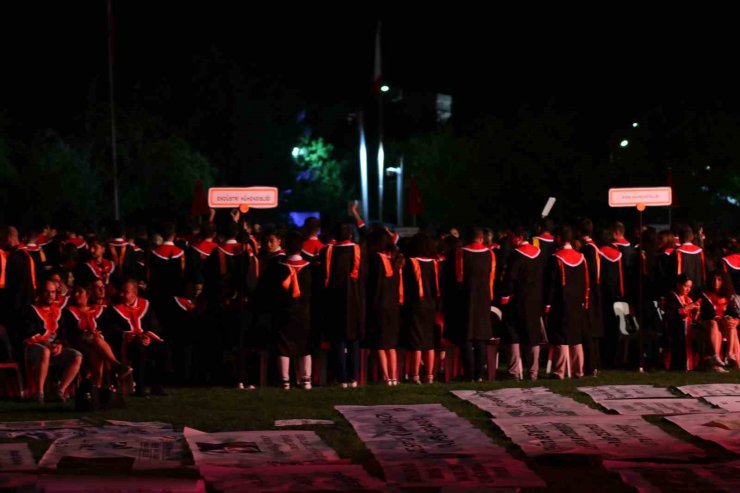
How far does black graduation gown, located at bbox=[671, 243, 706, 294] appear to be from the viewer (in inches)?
715

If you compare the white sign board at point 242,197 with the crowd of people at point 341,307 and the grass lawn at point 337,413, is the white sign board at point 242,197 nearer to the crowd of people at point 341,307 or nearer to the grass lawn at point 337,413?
the crowd of people at point 341,307

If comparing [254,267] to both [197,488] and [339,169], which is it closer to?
[197,488]

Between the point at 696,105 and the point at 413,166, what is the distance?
85.8 feet

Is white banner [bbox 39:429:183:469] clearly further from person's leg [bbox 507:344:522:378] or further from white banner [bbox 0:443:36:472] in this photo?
person's leg [bbox 507:344:522:378]

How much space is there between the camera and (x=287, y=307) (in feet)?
52.5

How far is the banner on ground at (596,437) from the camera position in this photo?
11039 millimetres

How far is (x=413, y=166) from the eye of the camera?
86688 mm

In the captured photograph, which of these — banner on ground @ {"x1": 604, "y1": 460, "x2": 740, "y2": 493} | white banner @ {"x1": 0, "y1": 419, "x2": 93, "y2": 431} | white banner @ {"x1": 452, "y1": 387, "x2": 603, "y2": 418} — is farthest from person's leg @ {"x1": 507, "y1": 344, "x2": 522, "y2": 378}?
banner on ground @ {"x1": 604, "y1": 460, "x2": 740, "y2": 493}

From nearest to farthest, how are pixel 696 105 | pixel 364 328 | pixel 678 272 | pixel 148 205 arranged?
pixel 364 328 → pixel 678 272 → pixel 148 205 → pixel 696 105

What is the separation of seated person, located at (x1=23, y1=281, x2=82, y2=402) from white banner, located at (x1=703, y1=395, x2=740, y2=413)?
22.4 ft

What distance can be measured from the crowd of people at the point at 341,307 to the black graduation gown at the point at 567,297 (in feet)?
0.06

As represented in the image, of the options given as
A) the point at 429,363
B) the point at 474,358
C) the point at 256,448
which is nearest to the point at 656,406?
the point at 474,358

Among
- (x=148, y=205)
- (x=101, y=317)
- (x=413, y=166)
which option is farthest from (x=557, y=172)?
(x=101, y=317)

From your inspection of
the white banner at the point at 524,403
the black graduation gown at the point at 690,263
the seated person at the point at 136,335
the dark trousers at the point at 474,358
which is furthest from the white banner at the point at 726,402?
the seated person at the point at 136,335
